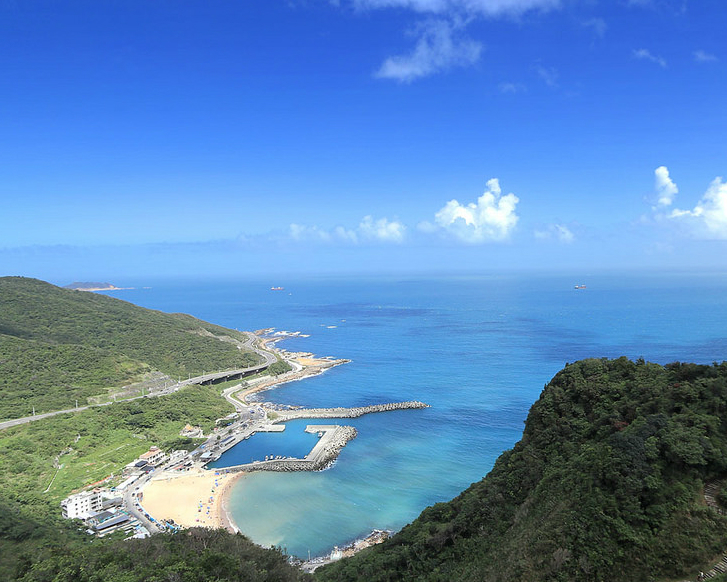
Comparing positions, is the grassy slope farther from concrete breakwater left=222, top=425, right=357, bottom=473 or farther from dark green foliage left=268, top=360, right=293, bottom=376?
dark green foliage left=268, top=360, right=293, bottom=376

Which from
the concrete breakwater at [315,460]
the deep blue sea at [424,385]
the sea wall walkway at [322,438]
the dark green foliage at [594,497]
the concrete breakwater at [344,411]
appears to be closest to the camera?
the dark green foliage at [594,497]

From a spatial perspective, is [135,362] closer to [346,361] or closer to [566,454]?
[346,361]

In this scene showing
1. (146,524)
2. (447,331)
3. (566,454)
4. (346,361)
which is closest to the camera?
(566,454)

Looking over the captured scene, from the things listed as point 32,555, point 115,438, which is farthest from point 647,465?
point 115,438

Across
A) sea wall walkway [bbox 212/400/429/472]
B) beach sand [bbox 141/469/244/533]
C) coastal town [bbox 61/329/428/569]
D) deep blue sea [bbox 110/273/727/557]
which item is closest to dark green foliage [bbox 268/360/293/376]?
deep blue sea [bbox 110/273/727/557]

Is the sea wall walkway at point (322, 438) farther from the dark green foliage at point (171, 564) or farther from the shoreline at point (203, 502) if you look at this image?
the dark green foliage at point (171, 564)

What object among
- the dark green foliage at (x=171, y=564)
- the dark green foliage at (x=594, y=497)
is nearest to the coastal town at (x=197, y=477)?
the dark green foliage at (x=171, y=564)

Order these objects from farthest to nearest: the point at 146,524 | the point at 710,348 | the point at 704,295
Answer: the point at 704,295, the point at 710,348, the point at 146,524
